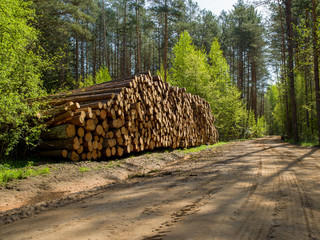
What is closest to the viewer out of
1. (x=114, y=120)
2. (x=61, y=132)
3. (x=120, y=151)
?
(x=61, y=132)

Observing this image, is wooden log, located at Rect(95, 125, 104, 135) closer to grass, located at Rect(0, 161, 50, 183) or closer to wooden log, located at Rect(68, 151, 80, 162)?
wooden log, located at Rect(68, 151, 80, 162)

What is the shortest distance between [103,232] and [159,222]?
0.57 m

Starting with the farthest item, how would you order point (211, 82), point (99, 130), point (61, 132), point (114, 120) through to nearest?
point (211, 82) → point (114, 120) → point (99, 130) → point (61, 132)

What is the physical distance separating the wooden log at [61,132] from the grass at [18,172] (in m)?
0.88

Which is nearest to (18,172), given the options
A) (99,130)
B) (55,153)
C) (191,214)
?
(55,153)

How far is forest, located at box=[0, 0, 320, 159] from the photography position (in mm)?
4738

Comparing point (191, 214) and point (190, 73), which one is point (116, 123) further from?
point (190, 73)

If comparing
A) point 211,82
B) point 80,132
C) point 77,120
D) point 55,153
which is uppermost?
point 211,82

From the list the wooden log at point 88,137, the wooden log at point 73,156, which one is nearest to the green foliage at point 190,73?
the wooden log at point 88,137

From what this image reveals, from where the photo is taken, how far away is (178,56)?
2080 cm

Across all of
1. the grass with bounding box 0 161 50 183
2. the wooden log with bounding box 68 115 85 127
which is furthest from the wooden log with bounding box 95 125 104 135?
the grass with bounding box 0 161 50 183

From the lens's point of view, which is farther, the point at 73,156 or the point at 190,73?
the point at 190,73

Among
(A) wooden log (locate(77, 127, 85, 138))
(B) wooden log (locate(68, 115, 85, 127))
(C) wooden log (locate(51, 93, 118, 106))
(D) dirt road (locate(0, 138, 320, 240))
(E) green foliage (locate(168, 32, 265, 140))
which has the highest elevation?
(E) green foliage (locate(168, 32, 265, 140))

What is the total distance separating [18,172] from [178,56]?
18.8m
